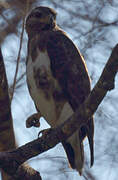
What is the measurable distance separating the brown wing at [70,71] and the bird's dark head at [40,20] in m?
0.30

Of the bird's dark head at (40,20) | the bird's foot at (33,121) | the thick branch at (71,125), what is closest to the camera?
the thick branch at (71,125)

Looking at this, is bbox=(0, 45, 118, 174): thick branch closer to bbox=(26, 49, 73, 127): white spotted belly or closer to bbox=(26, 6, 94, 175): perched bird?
bbox=(26, 6, 94, 175): perched bird

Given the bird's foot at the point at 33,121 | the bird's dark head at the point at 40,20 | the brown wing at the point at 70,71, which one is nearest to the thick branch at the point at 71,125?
the bird's foot at the point at 33,121

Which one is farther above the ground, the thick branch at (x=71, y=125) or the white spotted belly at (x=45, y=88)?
the thick branch at (x=71, y=125)

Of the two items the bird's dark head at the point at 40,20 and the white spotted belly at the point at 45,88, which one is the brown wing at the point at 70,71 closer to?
the white spotted belly at the point at 45,88

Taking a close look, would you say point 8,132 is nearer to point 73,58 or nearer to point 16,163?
point 16,163

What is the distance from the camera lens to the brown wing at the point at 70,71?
324 cm

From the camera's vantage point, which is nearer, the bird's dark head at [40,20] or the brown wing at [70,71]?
the brown wing at [70,71]

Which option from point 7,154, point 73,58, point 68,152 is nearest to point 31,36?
point 73,58

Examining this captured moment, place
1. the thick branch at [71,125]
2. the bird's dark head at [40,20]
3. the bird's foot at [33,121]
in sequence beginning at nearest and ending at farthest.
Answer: the thick branch at [71,125] → the bird's foot at [33,121] → the bird's dark head at [40,20]

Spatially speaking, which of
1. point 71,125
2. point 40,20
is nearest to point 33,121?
point 71,125

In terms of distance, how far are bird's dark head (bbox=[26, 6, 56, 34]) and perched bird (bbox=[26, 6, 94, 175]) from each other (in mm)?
220

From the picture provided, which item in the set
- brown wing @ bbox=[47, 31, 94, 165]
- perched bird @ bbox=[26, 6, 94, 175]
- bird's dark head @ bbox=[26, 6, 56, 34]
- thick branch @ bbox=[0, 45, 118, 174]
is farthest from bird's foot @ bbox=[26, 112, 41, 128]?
bird's dark head @ bbox=[26, 6, 56, 34]

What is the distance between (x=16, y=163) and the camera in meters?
2.66
